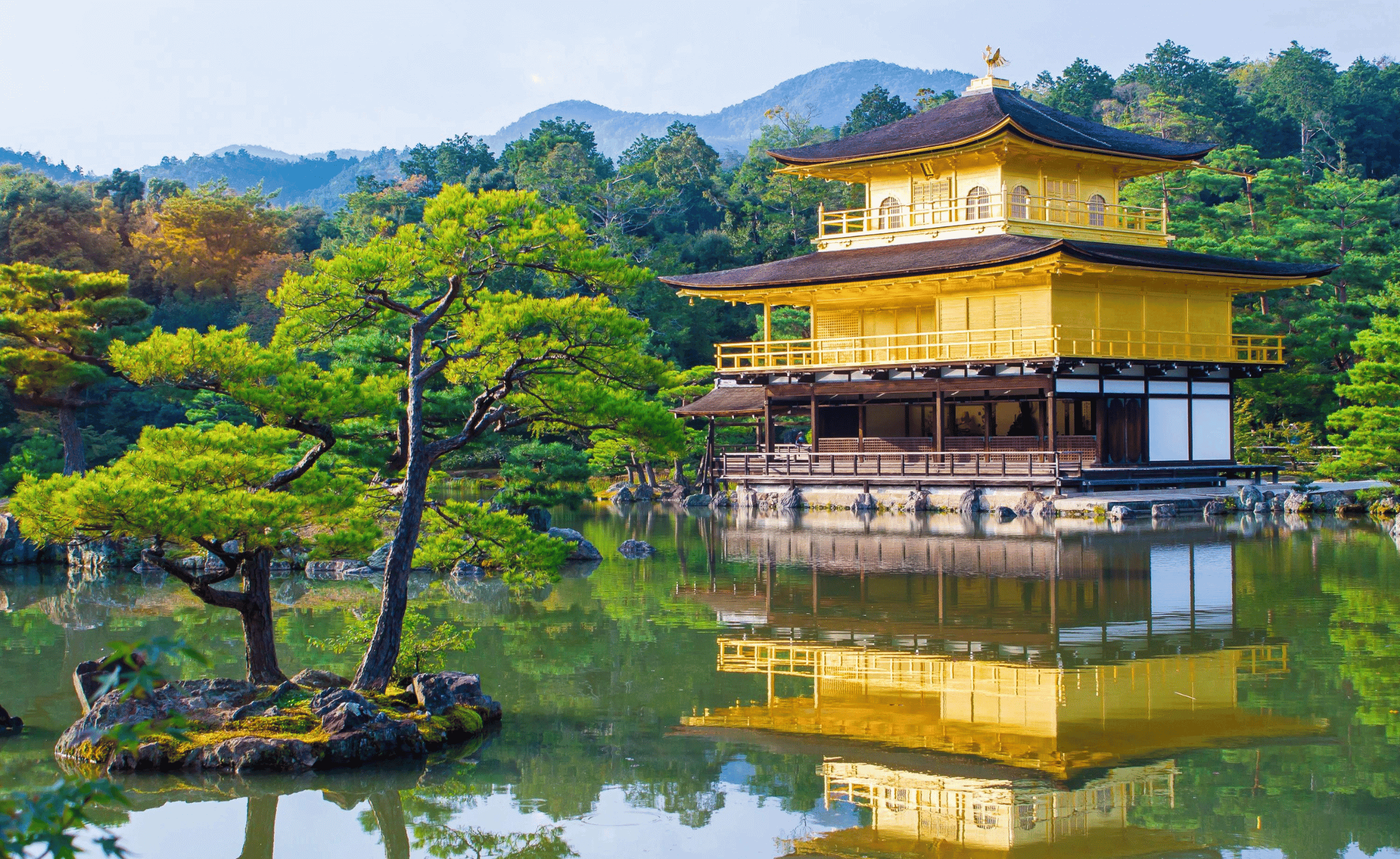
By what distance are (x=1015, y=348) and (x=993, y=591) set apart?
1357 cm

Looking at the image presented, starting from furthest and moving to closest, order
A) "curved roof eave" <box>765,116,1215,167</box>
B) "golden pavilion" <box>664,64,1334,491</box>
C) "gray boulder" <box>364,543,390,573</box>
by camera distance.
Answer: "curved roof eave" <box>765,116,1215,167</box> < "golden pavilion" <box>664,64,1334,491</box> < "gray boulder" <box>364,543,390,573</box>

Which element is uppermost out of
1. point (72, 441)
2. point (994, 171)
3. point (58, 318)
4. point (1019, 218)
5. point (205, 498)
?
point (994, 171)

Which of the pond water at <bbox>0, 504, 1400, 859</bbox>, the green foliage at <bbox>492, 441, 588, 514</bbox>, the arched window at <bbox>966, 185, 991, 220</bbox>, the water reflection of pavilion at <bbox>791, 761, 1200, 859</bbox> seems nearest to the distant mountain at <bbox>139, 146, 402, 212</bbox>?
the arched window at <bbox>966, 185, 991, 220</bbox>

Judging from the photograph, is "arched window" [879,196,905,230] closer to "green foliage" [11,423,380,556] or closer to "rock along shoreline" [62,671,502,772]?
"green foliage" [11,423,380,556]

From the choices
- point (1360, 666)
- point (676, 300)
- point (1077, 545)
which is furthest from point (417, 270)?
point (676, 300)

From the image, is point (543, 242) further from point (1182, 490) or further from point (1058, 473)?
point (1182, 490)

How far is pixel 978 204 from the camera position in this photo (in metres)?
31.0

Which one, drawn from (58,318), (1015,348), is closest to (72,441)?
(58,318)

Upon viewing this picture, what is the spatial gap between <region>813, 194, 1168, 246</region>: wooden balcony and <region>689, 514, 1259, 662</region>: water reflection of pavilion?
10050 mm

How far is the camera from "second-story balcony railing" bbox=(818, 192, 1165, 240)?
30594 millimetres

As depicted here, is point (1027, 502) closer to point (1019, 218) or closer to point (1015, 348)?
point (1015, 348)

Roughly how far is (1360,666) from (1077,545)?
9.18 m

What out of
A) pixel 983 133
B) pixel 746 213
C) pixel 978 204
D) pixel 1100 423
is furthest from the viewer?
pixel 746 213

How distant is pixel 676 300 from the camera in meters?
47.2
